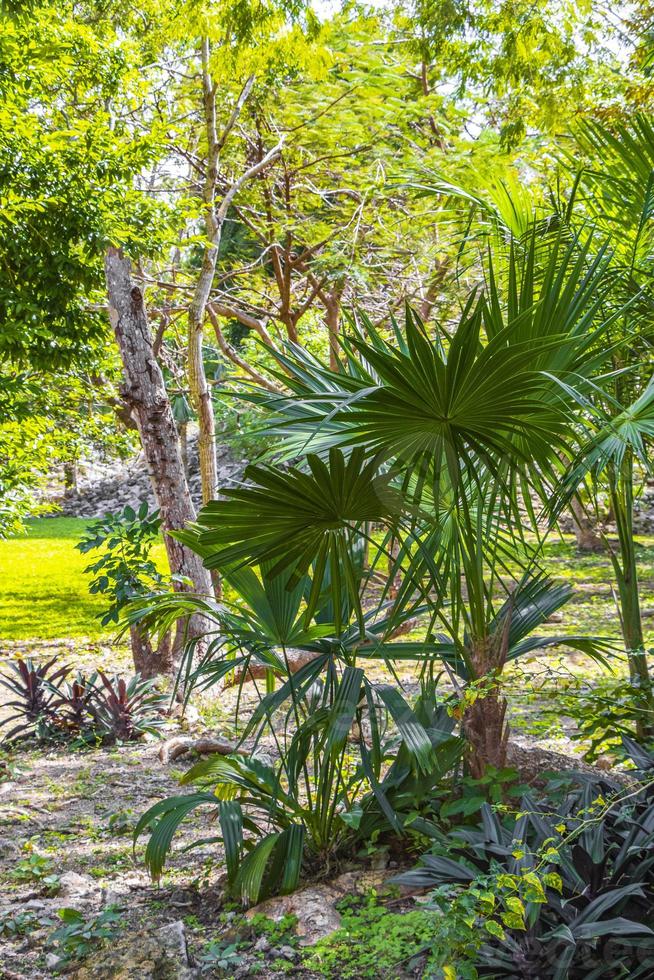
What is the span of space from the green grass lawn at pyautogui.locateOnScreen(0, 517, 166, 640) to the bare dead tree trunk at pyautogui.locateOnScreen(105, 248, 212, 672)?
820mm

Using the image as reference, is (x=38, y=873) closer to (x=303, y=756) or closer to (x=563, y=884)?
(x=303, y=756)

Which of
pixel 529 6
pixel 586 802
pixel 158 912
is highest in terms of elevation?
pixel 529 6

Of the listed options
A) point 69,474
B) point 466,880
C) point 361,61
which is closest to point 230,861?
point 466,880

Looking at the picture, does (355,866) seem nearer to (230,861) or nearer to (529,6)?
(230,861)

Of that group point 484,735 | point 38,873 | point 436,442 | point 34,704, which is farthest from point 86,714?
point 436,442

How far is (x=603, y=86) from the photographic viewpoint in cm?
719

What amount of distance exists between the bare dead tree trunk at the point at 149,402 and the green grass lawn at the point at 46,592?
0.82 metres

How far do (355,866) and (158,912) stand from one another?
72 centimetres

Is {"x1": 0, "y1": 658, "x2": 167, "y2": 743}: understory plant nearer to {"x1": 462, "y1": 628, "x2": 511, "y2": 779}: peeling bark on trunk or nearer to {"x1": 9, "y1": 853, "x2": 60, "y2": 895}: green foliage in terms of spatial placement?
{"x1": 9, "y1": 853, "x2": 60, "y2": 895}: green foliage

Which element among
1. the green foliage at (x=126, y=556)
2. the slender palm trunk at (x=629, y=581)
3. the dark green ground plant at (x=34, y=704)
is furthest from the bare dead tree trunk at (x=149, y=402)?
the slender palm trunk at (x=629, y=581)

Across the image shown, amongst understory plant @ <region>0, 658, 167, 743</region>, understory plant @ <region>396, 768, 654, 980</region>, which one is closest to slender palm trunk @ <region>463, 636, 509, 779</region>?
understory plant @ <region>396, 768, 654, 980</region>

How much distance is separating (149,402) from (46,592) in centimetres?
781

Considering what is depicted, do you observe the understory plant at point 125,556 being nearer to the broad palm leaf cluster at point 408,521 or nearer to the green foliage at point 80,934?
the broad palm leaf cluster at point 408,521

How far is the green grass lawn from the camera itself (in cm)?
982
